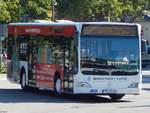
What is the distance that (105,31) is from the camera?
23562mm

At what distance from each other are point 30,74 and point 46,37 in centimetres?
230

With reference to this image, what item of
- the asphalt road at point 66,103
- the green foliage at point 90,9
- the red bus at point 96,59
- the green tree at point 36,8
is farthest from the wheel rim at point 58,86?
the green foliage at point 90,9

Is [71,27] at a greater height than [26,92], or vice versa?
[71,27]

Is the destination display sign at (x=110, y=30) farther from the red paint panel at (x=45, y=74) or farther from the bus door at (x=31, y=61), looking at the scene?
the bus door at (x=31, y=61)

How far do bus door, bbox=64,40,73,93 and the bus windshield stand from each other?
610 millimetres

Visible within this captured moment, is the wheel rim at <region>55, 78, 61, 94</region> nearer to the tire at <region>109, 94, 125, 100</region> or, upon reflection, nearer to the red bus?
the red bus

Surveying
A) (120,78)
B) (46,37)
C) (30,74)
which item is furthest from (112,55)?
(30,74)

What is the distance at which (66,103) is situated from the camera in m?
22.5

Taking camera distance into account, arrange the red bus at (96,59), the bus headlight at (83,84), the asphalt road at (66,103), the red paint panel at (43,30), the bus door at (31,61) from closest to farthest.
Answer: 1. the asphalt road at (66,103)
2. the bus headlight at (83,84)
3. the red bus at (96,59)
4. the red paint panel at (43,30)
5. the bus door at (31,61)

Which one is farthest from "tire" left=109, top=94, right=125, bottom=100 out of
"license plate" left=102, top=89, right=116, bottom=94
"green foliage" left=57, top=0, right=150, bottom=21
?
"green foliage" left=57, top=0, right=150, bottom=21

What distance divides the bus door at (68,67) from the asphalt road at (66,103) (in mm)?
488

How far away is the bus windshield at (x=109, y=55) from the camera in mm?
23156
